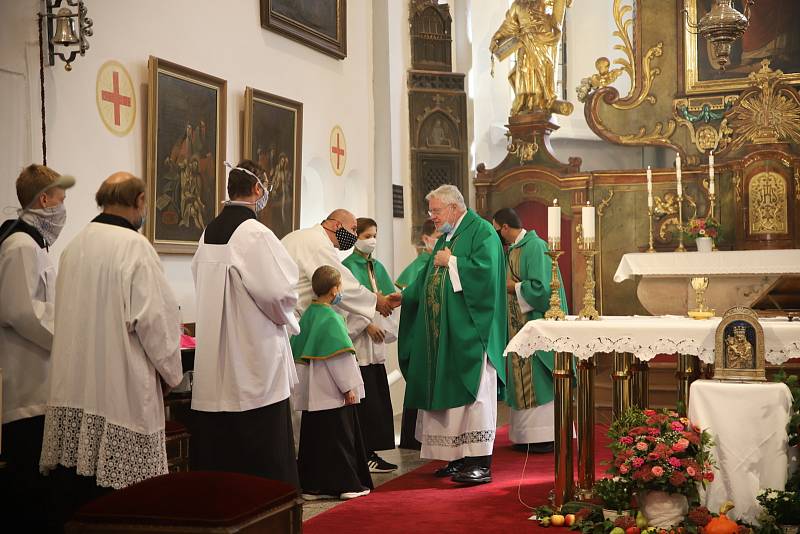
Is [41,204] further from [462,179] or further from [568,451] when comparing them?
[462,179]

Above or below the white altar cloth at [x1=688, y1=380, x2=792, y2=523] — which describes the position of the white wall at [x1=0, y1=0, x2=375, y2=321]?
above

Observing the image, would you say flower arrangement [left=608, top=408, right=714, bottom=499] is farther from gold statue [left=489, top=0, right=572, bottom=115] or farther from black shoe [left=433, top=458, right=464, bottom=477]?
gold statue [left=489, top=0, right=572, bottom=115]

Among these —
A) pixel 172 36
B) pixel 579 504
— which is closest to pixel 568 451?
pixel 579 504

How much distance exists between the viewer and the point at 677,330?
18.2 ft

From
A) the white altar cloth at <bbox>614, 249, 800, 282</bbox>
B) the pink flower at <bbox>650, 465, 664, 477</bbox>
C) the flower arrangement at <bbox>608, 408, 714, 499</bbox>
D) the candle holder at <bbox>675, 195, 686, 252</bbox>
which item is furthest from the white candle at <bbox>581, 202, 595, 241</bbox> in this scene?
the candle holder at <bbox>675, 195, 686, 252</bbox>

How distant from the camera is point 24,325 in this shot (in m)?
4.67

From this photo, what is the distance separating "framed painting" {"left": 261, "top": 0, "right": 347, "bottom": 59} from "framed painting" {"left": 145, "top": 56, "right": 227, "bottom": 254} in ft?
4.18

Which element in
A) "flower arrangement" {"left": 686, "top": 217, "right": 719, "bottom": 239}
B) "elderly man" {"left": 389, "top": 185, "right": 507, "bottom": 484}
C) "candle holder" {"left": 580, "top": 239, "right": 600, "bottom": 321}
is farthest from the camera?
"flower arrangement" {"left": 686, "top": 217, "right": 719, "bottom": 239}

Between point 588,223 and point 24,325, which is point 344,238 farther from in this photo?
point 24,325

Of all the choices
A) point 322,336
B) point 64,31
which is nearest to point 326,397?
point 322,336

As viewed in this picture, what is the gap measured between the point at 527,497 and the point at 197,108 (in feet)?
12.2

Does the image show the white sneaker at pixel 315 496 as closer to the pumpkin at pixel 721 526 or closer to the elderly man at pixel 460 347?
the elderly man at pixel 460 347

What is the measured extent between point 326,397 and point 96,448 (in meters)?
2.29

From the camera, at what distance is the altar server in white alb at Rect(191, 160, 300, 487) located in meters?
5.46
